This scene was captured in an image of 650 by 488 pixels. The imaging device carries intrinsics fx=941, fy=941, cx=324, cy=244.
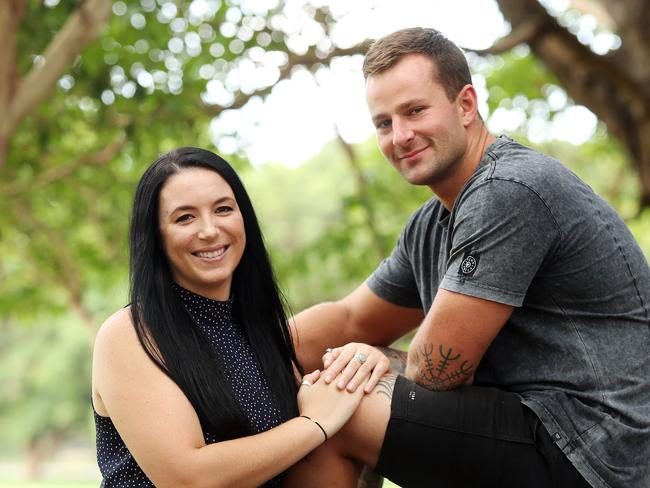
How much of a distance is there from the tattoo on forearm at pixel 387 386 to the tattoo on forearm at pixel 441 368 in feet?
0.31

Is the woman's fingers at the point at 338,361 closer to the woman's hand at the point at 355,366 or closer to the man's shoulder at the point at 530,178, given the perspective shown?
the woman's hand at the point at 355,366

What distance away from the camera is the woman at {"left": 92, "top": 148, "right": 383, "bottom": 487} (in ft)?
7.93

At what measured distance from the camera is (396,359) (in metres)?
3.07

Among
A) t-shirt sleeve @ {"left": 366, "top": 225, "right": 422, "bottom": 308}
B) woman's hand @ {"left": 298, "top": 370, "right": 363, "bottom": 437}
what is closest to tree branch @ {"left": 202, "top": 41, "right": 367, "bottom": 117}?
t-shirt sleeve @ {"left": 366, "top": 225, "right": 422, "bottom": 308}

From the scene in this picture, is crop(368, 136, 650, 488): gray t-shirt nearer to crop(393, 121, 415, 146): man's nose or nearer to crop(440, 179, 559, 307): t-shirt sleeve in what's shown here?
crop(440, 179, 559, 307): t-shirt sleeve

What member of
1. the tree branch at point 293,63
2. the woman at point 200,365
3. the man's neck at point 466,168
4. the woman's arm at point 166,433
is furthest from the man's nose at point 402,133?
the tree branch at point 293,63

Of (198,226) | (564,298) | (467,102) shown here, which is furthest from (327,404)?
(467,102)

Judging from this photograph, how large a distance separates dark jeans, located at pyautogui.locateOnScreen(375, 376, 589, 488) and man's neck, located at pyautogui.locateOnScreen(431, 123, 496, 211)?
649 mm

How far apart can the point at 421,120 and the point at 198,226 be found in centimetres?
78

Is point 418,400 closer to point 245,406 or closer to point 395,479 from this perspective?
point 395,479

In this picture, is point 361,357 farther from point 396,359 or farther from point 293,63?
point 293,63

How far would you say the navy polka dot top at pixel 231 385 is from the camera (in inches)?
101

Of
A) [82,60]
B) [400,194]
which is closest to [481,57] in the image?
[82,60]

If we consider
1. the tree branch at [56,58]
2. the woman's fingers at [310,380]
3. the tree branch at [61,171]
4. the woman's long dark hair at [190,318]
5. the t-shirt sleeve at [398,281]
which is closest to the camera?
the woman's long dark hair at [190,318]
